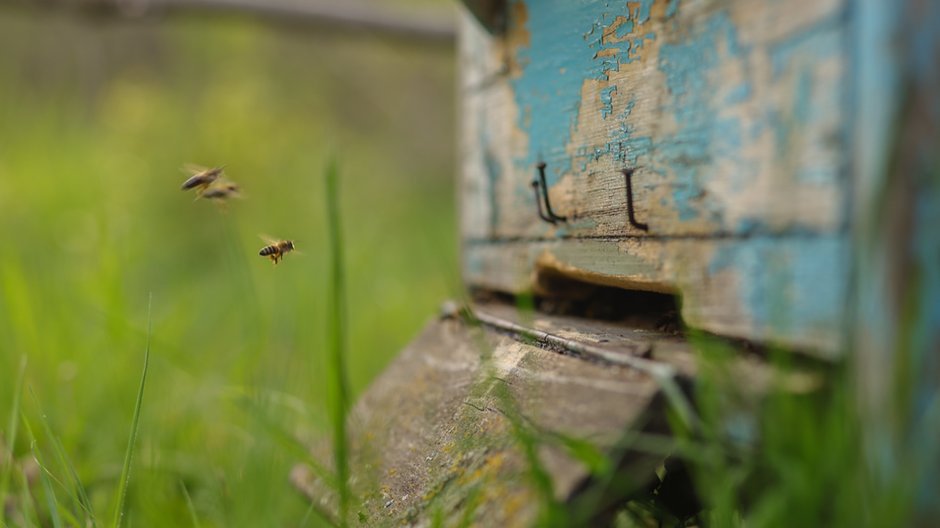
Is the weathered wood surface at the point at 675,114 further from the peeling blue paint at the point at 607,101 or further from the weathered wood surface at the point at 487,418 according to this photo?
the weathered wood surface at the point at 487,418

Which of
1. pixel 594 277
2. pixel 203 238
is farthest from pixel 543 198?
pixel 203 238

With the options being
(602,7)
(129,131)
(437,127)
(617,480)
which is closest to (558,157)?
(602,7)

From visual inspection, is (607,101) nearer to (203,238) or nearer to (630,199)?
(630,199)

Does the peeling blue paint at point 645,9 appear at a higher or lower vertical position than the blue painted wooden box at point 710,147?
higher

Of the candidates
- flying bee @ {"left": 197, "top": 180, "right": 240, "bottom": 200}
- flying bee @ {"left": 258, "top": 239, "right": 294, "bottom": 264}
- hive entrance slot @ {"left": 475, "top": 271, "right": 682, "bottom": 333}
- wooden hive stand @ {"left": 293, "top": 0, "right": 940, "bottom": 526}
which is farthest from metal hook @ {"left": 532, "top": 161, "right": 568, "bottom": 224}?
flying bee @ {"left": 197, "top": 180, "right": 240, "bottom": 200}

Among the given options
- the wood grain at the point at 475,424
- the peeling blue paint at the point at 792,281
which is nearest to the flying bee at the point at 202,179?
the wood grain at the point at 475,424

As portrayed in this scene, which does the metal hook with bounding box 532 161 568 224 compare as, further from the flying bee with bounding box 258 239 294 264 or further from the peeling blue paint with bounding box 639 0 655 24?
the flying bee with bounding box 258 239 294 264

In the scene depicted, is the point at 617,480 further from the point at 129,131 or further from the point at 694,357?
the point at 129,131
